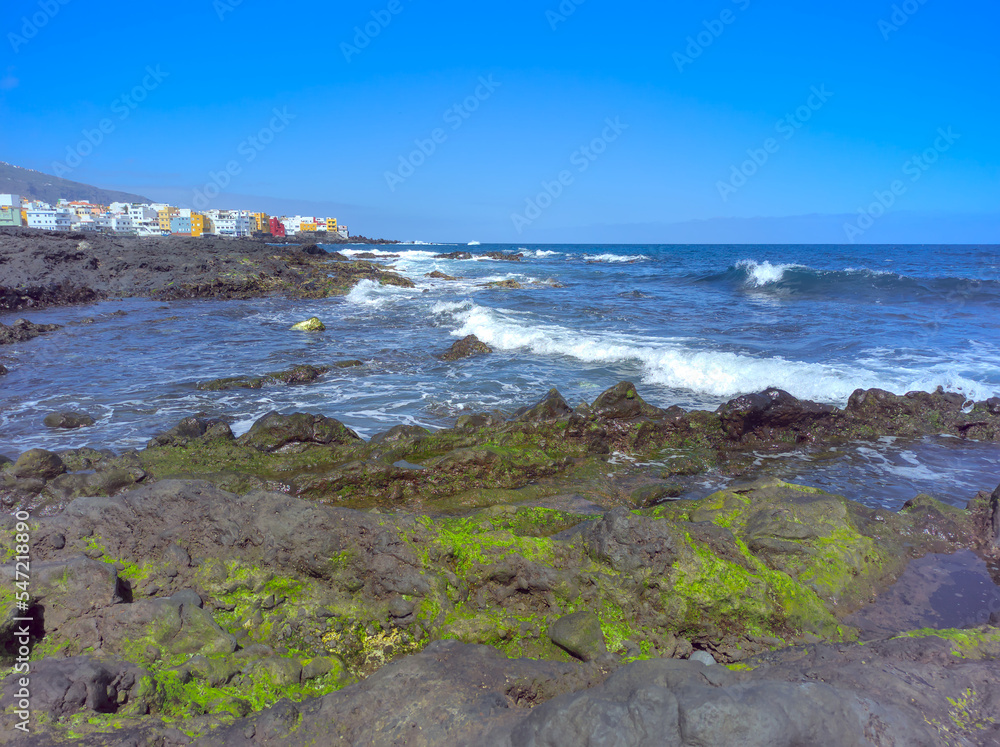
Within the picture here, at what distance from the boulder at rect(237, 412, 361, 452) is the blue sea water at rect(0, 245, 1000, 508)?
0.89 m

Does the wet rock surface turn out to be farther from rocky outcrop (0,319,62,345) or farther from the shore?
the shore

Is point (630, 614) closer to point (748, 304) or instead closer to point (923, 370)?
point (923, 370)

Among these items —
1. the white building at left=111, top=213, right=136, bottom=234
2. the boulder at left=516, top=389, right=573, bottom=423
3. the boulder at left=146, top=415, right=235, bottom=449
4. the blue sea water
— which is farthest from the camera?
the white building at left=111, top=213, right=136, bottom=234

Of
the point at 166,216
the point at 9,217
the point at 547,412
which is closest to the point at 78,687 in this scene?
the point at 547,412

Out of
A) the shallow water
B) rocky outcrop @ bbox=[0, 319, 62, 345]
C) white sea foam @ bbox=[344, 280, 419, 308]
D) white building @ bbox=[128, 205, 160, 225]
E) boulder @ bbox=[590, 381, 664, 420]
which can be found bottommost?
the shallow water

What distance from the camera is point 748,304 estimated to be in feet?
80.4

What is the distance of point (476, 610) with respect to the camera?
3.18 m

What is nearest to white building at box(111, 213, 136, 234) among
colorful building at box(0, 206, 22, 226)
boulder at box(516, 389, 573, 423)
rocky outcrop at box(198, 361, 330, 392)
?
colorful building at box(0, 206, 22, 226)

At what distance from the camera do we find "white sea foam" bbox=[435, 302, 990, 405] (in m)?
9.67

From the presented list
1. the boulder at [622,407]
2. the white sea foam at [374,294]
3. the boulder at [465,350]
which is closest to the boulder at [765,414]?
the boulder at [622,407]

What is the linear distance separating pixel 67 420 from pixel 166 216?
137 m

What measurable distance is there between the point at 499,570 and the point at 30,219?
140 meters

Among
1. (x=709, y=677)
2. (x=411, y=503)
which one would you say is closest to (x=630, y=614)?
(x=709, y=677)

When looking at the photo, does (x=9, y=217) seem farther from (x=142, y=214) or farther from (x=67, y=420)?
(x=67, y=420)
